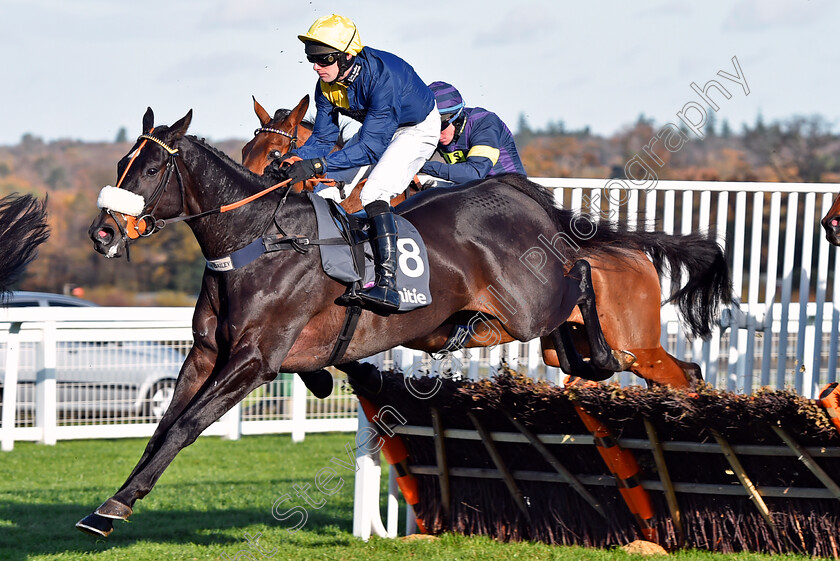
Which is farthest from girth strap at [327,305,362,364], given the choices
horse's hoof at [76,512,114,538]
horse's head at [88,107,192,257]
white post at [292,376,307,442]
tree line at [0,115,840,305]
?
tree line at [0,115,840,305]

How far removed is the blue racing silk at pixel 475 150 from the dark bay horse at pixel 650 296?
25 cm

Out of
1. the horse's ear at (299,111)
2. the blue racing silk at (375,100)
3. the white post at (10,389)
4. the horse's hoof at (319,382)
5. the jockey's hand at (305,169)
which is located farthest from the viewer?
the white post at (10,389)

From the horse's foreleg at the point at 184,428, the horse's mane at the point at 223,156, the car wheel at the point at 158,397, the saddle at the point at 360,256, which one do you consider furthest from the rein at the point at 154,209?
the car wheel at the point at 158,397

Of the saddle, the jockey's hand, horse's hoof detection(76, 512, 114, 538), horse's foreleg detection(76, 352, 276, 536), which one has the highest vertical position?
the jockey's hand

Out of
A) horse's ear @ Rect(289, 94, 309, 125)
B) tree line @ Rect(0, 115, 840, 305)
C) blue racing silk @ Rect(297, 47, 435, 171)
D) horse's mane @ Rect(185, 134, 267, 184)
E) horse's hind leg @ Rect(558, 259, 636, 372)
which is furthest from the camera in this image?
tree line @ Rect(0, 115, 840, 305)

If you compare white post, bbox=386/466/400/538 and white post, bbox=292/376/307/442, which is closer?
white post, bbox=386/466/400/538

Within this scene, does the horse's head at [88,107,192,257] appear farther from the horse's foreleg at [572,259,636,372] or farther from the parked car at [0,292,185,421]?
the parked car at [0,292,185,421]

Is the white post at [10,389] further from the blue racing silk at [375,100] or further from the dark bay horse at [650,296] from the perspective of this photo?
the blue racing silk at [375,100]

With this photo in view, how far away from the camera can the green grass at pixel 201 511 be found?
5148mm

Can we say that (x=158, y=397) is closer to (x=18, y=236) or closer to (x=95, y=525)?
(x=18, y=236)

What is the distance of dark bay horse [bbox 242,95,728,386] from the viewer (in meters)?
5.48

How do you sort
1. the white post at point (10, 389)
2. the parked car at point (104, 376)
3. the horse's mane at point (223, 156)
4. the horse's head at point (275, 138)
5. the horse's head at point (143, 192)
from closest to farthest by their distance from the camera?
the horse's head at point (143, 192) → the horse's mane at point (223, 156) → the horse's head at point (275, 138) → the white post at point (10, 389) → the parked car at point (104, 376)

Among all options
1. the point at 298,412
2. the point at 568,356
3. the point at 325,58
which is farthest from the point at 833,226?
the point at 298,412

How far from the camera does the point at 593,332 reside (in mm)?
5223
